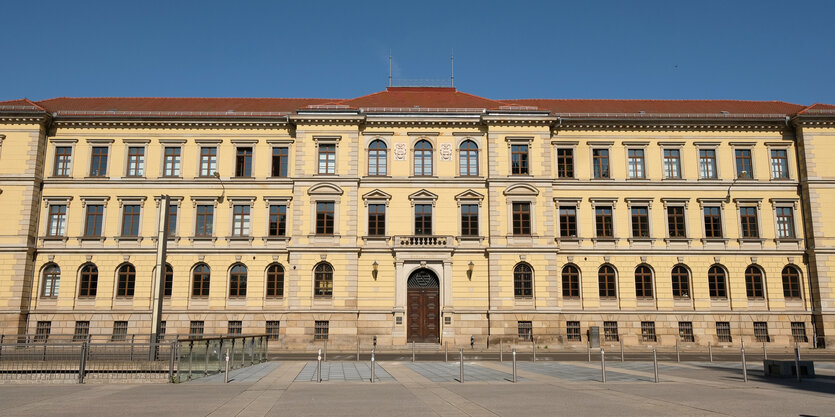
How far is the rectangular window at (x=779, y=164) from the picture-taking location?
1558 inches

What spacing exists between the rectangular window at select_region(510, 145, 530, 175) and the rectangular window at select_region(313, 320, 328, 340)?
15.4 metres

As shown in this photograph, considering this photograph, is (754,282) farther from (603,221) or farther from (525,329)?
(525,329)

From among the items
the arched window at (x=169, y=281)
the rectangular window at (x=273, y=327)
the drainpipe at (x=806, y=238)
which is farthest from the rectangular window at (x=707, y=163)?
the arched window at (x=169, y=281)

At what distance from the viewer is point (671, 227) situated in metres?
39.0

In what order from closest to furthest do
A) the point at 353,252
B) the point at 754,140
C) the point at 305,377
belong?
the point at 305,377 < the point at 353,252 < the point at 754,140

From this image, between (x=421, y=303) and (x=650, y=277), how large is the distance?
48.7 ft

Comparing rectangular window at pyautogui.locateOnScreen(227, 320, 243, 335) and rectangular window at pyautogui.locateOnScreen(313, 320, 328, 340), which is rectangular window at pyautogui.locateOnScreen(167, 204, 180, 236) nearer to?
rectangular window at pyautogui.locateOnScreen(227, 320, 243, 335)

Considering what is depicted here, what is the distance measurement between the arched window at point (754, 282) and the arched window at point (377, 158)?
24.3 m

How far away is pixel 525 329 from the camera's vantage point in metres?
36.8

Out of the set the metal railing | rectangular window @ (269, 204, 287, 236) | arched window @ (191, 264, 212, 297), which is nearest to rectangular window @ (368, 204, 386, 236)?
rectangular window @ (269, 204, 287, 236)

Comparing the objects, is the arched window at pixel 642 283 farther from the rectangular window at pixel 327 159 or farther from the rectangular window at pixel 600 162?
the rectangular window at pixel 327 159

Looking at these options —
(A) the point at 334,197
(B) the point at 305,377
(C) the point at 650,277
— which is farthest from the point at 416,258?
(B) the point at 305,377

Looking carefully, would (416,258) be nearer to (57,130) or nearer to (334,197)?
(334,197)

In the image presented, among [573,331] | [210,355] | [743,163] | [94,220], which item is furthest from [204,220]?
[743,163]
